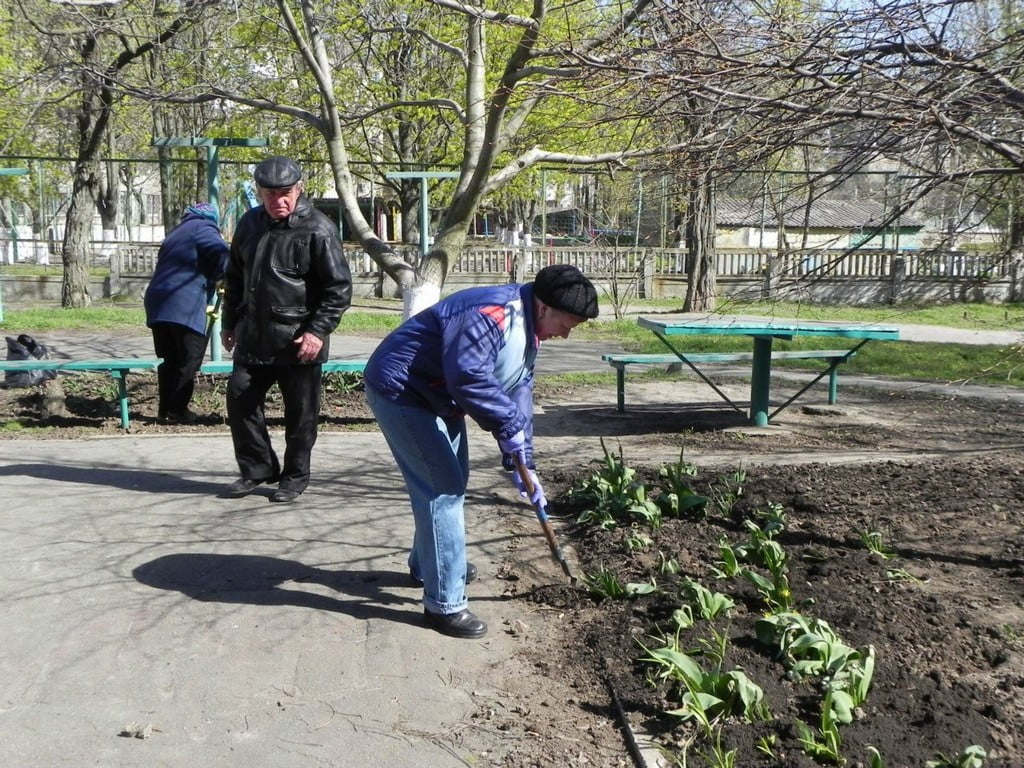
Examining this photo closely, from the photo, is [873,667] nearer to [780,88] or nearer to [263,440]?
[780,88]

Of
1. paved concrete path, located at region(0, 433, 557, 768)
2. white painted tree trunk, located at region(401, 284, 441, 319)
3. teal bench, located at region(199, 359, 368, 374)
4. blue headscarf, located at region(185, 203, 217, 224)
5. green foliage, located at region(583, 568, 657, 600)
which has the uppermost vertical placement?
blue headscarf, located at region(185, 203, 217, 224)

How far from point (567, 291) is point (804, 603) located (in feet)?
4.99

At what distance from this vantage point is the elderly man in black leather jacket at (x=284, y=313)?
5676 mm

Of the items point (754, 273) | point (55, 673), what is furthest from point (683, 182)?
point (754, 273)

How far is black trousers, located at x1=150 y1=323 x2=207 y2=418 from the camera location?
7.32 m

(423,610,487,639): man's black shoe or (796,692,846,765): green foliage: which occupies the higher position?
(796,692,846,765): green foliage

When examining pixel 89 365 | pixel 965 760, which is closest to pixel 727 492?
pixel 965 760

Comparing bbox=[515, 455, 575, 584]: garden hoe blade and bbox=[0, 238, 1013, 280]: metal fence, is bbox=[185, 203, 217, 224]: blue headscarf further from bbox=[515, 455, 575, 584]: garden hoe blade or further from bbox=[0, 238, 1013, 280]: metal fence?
bbox=[0, 238, 1013, 280]: metal fence

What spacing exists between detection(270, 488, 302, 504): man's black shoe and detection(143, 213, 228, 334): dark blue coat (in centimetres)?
192

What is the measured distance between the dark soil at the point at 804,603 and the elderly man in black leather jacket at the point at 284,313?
1.58 meters

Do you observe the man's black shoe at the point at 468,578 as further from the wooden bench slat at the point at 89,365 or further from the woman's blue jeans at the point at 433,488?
the wooden bench slat at the point at 89,365

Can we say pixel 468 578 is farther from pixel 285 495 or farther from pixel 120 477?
pixel 120 477

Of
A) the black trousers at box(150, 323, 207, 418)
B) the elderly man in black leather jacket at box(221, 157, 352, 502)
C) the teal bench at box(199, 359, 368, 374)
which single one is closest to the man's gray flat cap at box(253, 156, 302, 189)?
the elderly man in black leather jacket at box(221, 157, 352, 502)

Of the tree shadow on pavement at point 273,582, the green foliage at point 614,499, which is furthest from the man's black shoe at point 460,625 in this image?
the green foliage at point 614,499
